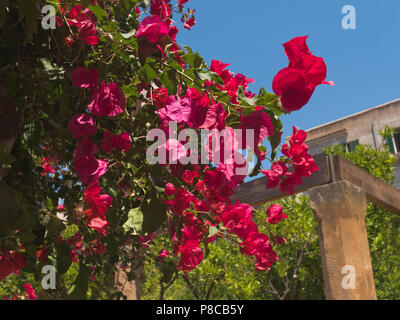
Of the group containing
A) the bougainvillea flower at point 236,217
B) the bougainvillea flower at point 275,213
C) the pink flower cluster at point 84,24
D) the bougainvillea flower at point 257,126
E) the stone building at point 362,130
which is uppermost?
the stone building at point 362,130

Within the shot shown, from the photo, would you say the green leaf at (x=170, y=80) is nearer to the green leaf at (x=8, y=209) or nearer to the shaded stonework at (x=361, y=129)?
the green leaf at (x=8, y=209)

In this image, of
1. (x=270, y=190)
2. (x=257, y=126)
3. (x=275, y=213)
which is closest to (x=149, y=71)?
(x=257, y=126)

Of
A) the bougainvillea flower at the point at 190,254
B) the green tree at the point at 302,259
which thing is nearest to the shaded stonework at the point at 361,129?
the green tree at the point at 302,259

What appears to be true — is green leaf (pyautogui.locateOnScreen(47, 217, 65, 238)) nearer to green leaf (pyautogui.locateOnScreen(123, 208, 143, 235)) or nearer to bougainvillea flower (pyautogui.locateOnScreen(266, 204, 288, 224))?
green leaf (pyautogui.locateOnScreen(123, 208, 143, 235))

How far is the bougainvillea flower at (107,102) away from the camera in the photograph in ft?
4.39

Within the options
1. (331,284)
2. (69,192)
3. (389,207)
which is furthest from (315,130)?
(69,192)

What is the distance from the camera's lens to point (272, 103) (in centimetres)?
131

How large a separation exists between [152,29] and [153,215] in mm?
526

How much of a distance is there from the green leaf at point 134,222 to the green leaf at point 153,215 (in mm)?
39

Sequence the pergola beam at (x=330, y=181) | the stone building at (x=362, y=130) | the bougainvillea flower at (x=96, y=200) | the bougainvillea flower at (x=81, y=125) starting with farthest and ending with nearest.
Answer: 1. the stone building at (x=362, y=130)
2. the pergola beam at (x=330, y=181)
3. the bougainvillea flower at (x=96, y=200)
4. the bougainvillea flower at (x=81, y=125)

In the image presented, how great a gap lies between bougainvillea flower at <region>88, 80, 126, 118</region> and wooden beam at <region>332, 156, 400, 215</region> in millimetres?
3040

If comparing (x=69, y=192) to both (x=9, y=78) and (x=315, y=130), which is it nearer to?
(x=9, y=78)

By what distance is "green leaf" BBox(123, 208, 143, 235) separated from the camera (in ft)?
4.49

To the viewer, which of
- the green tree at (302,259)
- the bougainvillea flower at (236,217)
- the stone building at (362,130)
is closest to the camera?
the bougainvillea flower at (236,217)
